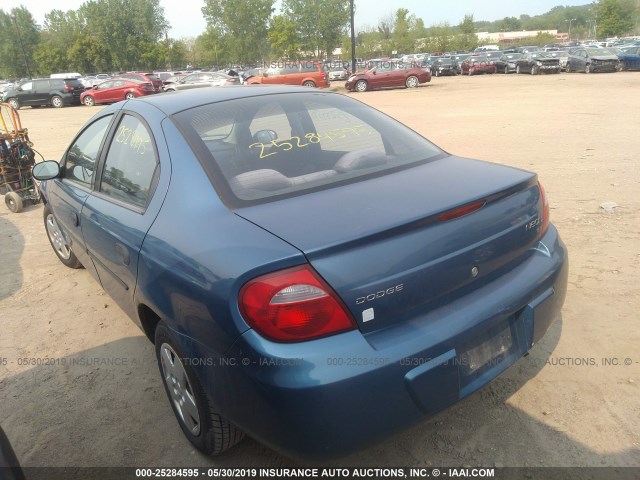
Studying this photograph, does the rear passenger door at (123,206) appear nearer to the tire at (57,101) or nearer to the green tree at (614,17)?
the tire at (57,101)

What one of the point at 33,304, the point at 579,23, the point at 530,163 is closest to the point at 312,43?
the point at 530,163

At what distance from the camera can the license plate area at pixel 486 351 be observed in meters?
1.97

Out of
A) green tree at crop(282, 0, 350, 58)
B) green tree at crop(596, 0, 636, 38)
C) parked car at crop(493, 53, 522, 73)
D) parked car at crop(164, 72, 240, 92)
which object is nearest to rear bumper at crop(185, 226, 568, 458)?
parked car at crop(164, 72, 240, 92)

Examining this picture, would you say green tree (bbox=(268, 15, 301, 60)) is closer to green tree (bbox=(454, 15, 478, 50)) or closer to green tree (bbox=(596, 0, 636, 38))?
green tree (bbox=(454, 15, 478, 50))

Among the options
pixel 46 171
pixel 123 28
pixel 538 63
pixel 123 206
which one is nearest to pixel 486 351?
pixel 123 206

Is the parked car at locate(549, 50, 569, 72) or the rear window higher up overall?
the rear window

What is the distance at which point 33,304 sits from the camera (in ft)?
13.8

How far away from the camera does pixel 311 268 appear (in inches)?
69.1

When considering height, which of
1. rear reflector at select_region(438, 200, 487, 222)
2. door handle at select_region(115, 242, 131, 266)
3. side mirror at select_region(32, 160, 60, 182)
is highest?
rear reflector at select_region(438, 200, 487, 222)

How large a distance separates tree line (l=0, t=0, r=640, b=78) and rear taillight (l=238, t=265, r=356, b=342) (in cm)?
5606

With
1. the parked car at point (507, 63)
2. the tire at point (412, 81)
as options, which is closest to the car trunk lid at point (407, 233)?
the tire at point (412, 81)

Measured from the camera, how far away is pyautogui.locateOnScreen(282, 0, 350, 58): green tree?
5581 centimetres

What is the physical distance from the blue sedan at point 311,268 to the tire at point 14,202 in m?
4.79

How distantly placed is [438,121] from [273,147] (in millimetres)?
11394
